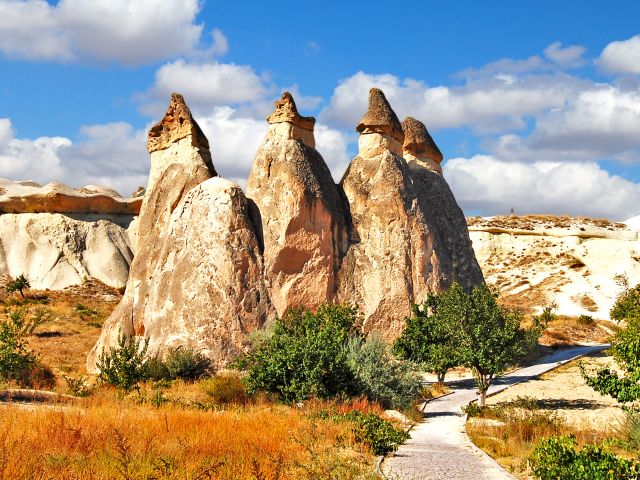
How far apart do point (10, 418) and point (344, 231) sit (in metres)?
16.6

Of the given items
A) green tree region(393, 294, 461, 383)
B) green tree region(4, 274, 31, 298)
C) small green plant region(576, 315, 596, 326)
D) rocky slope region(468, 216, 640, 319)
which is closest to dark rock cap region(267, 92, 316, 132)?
green tree region(393, 294, 461, 383)

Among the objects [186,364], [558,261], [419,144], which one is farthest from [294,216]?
[558,261]

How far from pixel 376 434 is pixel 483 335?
9.00 metres

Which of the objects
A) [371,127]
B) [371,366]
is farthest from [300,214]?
[371,366]

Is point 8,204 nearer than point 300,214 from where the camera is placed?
No

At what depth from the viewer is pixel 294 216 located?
79.8 feet

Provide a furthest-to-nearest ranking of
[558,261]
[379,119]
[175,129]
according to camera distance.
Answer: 1. [558,261]
2. [379,119]
3. [175,129]

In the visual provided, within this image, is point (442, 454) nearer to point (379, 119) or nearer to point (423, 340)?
point (423, 340)

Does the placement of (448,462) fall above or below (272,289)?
below

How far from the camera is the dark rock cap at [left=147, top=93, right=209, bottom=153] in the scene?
87.4 ft

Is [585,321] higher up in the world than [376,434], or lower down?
lower down

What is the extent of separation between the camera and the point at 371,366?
17.6 m

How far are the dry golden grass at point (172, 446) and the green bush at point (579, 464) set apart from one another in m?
2.39

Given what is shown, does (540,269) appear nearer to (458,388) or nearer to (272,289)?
(458,388)
